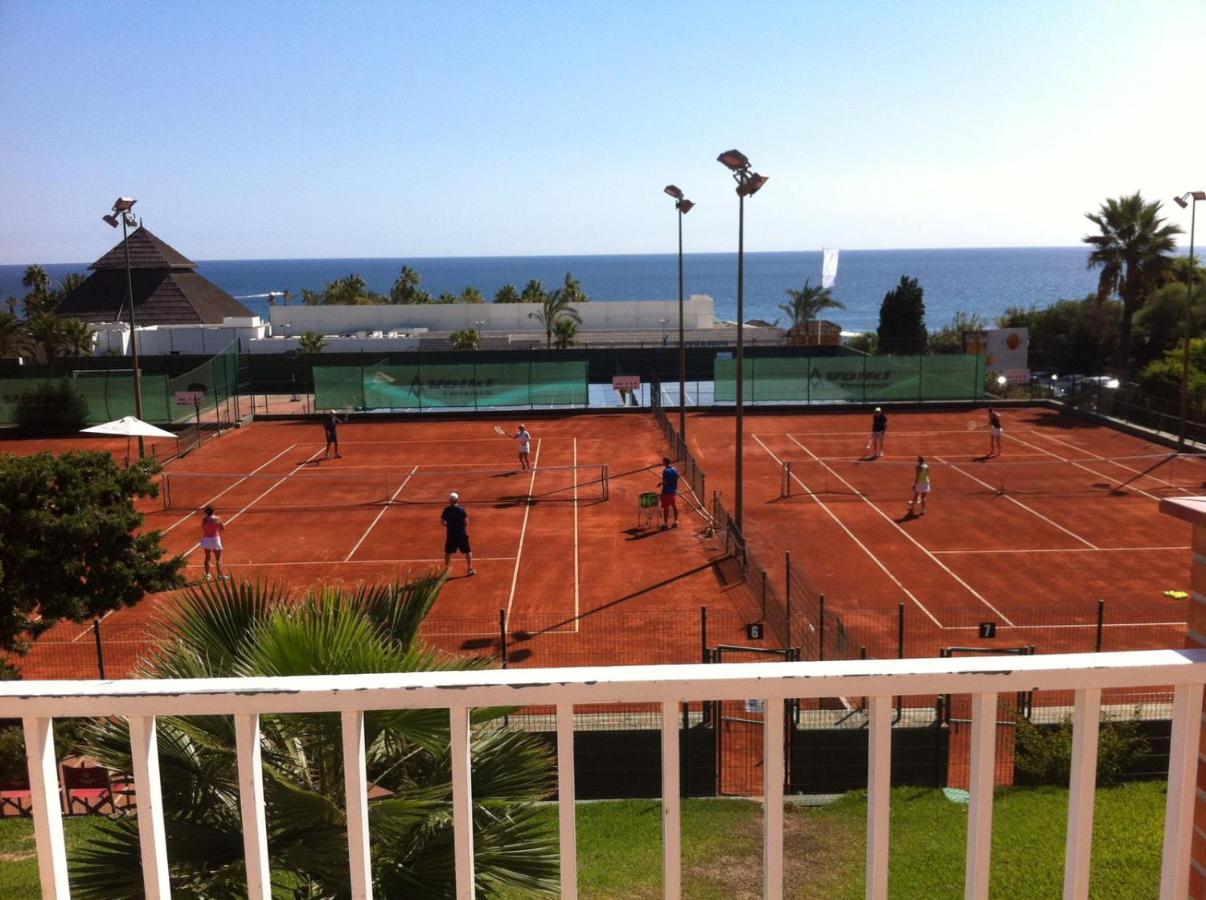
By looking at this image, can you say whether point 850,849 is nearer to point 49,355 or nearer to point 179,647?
point 179,647

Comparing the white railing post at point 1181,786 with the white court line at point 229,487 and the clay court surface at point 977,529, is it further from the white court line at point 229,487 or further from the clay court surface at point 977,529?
the white court line at point 229,487

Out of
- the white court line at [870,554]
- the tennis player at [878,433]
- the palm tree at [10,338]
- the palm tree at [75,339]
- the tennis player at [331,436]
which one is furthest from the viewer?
the palm tree at [75,339]

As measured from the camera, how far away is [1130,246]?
4775 cm

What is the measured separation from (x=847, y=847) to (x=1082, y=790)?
768 cm

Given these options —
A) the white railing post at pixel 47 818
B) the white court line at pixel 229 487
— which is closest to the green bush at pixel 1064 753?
the white railing post at pixel 47 818

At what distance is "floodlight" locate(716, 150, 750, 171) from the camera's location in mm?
22562

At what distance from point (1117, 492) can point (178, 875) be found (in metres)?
28.7

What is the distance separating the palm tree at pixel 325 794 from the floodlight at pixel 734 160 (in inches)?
763

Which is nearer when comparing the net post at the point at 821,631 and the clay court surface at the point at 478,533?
the net post at the point at 821,631

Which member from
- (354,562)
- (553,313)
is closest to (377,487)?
(354,562)

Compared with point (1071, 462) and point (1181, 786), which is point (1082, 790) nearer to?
point (1181, 786)

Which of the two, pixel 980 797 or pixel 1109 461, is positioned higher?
pixel 980 797

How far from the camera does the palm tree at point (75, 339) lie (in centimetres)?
5669

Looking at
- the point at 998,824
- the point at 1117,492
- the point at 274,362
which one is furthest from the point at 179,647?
the point at 274,362
